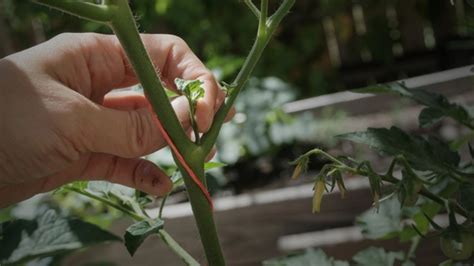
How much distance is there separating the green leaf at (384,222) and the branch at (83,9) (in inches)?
18.7

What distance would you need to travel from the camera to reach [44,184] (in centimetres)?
78

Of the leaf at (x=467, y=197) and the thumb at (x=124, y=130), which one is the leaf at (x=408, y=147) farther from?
the thumb at (x=124, y=130)

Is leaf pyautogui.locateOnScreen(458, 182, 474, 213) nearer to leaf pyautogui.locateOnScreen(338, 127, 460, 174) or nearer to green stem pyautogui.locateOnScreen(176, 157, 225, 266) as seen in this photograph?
leaf pyautogui.locateOnScreen(338, 127, 460, 174)

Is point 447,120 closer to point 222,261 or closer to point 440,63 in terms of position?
point 440,63

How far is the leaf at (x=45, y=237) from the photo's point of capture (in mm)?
810

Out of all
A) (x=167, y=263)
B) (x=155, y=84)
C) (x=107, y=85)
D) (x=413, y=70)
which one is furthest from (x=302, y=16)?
(x=155, y=84)

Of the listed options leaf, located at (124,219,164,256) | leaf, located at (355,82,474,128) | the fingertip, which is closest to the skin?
the fingertip

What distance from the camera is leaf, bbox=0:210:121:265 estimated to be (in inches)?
31.9

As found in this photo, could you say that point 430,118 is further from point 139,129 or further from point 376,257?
point 139,129

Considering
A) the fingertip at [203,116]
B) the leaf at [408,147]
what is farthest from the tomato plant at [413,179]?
the fingertip at [203,116]

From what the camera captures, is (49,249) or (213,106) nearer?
(213,106)

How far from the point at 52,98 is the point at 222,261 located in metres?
0.24

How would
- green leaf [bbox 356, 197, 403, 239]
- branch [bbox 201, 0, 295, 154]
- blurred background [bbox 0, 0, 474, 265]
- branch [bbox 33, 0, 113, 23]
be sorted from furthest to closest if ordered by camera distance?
blurred background [bbox 0, 0, 474, 265] < green leaf [bbox 356, 197, 403, 239] < branch [bbox 201, 0, 295, 154] < branch [bbox 33, 0, 113, 23]

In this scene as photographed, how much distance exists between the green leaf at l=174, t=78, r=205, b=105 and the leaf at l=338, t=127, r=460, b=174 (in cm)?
19
